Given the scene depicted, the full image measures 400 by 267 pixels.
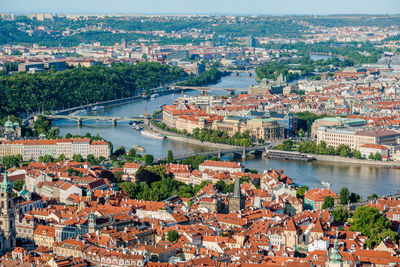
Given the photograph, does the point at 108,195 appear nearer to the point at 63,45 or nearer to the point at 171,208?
the point at 171,208

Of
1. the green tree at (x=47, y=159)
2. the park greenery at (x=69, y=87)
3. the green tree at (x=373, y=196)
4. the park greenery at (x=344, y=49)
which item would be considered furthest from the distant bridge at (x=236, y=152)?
the park greenery at (x=344, y=49)

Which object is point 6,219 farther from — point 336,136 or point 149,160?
point 336,136

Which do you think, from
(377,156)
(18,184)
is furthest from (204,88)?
(18,184)

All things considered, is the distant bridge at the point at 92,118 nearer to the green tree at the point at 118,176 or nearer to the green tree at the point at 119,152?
the green tree at the point at 119,152

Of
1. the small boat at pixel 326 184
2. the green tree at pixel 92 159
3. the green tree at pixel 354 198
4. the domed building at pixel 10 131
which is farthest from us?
the domed building at pixel 10 131

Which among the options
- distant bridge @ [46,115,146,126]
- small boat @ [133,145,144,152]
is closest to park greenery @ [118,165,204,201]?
small boat @ [133,145,144,152]

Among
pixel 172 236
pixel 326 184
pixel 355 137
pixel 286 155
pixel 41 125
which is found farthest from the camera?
pixel 41 125

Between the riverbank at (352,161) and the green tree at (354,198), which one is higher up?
the green tree at (354,198)
